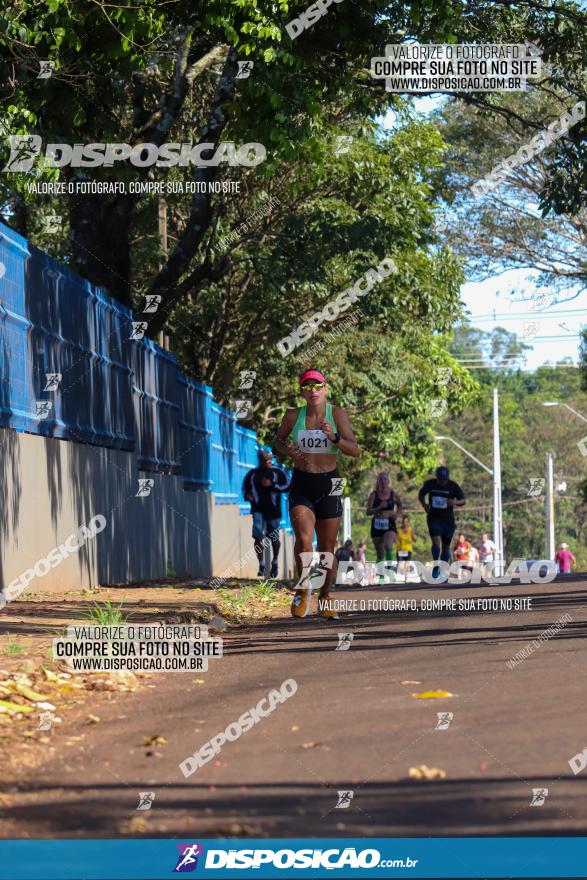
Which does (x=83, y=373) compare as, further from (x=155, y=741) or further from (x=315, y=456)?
(x=155, y=741)

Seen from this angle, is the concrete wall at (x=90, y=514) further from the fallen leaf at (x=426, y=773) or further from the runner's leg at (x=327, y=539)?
the fallen leaf at (x=426, y=773)

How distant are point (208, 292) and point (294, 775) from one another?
28032 millimetres

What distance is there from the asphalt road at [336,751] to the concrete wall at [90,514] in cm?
335

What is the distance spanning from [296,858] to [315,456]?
8065 mm

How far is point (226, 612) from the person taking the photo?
14.0m

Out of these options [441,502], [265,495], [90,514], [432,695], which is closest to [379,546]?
[441,502]

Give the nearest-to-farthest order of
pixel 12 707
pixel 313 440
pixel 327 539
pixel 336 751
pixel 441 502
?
pixel 336 751 → pixel 12 707 → pixel 313 440 → pixel 327 539 → pixel 441 502

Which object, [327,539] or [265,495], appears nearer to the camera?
[327,539]

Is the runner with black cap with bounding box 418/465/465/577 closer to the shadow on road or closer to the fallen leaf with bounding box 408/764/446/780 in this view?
Answer: the fallen leaf with bounding box 408/764/446/780

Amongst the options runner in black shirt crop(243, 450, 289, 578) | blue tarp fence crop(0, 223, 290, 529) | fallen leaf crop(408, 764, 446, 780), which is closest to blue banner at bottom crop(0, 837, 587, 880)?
fallen leaf crop(408, 764, 446, 780)

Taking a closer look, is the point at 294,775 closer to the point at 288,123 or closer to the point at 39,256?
the point at 39,256

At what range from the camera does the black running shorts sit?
41.8 ft

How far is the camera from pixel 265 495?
2238 cm

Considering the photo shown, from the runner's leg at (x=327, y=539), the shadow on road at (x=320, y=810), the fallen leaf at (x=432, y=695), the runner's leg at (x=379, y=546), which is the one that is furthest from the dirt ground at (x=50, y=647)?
the runner's leg at (x=379, y=546)
